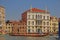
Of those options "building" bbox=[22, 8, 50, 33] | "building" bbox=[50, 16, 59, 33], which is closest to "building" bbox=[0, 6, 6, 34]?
"building" bbox=[22, 8, 50, 33]

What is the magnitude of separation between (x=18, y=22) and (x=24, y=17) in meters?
3.26

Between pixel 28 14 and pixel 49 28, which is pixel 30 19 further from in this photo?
pixel 49 28

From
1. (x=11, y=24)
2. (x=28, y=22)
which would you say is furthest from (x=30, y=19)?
(x=11, y=24)

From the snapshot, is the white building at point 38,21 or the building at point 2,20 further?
the building at point 2,20

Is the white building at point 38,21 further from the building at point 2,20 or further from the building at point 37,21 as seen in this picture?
the building at point 2,20

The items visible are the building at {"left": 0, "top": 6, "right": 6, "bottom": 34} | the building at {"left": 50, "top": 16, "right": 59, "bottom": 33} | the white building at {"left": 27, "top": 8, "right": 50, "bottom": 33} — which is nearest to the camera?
the white building at {"left": 27, "top": 8, "right": 50, "bottom": 33}

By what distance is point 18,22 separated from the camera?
71938 millimetres

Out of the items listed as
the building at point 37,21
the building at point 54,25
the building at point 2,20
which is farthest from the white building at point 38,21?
the building at point 2,20

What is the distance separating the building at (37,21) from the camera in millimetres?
69725

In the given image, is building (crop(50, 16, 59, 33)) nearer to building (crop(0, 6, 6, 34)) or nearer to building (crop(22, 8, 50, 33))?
building (crop(22, 8, 50, 33))

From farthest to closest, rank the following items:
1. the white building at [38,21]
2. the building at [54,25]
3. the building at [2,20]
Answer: the building at [54,25] → the building at [2,20] → the white building at [38,21]

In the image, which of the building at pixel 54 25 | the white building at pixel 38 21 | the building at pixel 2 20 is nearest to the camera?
the white building at pixel 38 21

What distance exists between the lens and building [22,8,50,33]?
6972cm

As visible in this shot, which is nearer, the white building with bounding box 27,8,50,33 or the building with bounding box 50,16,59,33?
the white building with bounding box 27,8,50,33
